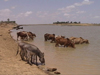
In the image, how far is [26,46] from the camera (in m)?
9.32

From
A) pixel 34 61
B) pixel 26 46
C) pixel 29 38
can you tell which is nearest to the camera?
pixel 26 46

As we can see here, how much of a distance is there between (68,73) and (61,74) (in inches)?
17.6

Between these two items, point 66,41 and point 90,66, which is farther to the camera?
point 66,41

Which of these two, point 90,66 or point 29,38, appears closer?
point 90,66

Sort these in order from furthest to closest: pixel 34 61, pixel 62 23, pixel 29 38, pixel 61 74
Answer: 1. pixel 62 23
2. pixel 29 38
3. pixel 34 61
4. pixel 61 74

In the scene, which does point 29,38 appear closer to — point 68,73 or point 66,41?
point 66,41

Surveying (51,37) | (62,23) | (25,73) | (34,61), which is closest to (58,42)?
(51,37)

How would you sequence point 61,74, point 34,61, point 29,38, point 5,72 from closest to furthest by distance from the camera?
point 5,72 → point 61,74 → point 34,61 → point 29,38

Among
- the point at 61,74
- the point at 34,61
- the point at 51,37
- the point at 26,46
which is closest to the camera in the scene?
the point at 61,74

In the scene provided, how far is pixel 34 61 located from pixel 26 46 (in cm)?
138

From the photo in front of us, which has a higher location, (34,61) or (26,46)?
(26,46)

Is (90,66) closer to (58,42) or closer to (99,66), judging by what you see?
(99,66)

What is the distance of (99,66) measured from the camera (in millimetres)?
9867

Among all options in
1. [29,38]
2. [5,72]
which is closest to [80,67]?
[5,72]
